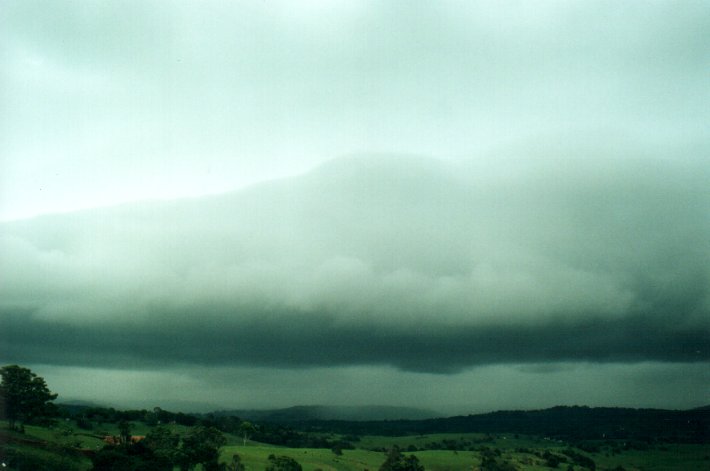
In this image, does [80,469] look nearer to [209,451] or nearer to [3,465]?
[3,465]

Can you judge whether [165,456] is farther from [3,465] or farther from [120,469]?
[3,465]

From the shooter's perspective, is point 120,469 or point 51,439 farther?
point 51,439

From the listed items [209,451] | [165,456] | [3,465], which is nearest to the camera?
[3,465]

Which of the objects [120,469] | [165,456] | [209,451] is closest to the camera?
[120,469]

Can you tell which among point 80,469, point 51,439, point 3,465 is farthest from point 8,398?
point 3,465

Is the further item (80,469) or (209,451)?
(209,451)

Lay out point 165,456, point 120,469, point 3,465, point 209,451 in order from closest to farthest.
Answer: point 3,465, point 120,469, point 165,456, point 209,451

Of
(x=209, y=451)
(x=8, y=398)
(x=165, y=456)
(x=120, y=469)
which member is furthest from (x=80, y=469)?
(x=8, y=398)

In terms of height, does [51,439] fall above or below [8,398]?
below

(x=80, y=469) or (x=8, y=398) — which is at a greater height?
(x=8, y=398)
